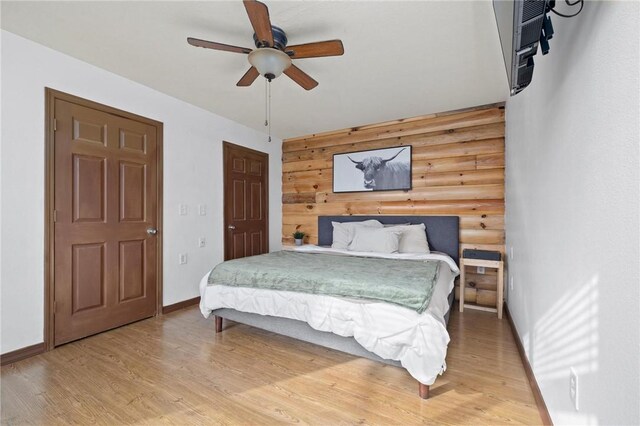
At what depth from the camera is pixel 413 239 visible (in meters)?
3.50

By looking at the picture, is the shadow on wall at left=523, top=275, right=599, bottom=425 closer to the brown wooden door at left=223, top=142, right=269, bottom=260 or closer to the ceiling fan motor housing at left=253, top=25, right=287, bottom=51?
the ceiling fan motor housing at left=253, top=25, right=287, bottom=51

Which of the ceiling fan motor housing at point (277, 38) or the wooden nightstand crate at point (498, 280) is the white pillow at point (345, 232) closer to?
the wooden nightstand crate at point (498, 280)

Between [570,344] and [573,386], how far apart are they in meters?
0.15

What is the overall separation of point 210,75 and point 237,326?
242 centimetres

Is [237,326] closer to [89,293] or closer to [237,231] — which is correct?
[89,293]

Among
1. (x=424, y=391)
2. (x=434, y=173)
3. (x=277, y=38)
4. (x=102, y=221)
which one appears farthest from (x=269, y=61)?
(x=434, y=173)

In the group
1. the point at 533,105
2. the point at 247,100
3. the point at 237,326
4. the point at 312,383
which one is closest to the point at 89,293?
the point at 237,326

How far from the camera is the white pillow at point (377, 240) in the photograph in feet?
11.1

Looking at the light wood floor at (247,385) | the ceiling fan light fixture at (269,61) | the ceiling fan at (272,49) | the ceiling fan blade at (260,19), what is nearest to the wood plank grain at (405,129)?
the ceiling fan at (272,49)

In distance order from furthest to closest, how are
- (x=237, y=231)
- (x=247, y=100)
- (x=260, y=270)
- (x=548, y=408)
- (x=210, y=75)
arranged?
1. (x=237, y=231)
2. (x=247, y=100)
3. (x=210, y=75)
4. (x=260, y=270)
5. (x=548, y=408)

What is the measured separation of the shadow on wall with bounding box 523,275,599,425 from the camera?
3.06 ft

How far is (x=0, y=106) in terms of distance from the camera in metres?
2.10

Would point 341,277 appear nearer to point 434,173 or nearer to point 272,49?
point 272,49

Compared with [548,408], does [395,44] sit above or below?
above
